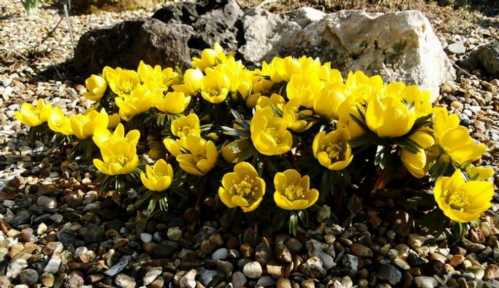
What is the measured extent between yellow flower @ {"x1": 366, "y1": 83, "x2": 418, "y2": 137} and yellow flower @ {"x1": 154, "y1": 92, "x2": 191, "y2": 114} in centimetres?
80

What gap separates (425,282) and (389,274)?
5.0 inches

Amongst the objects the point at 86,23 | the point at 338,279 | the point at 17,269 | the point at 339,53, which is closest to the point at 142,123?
the point at 17,269

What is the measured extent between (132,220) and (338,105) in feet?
3.36

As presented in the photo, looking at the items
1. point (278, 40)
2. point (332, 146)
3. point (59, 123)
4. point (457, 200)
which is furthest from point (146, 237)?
point (278, 40)

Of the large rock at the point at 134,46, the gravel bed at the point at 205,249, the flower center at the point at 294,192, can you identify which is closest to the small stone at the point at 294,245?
the gravel bed at the point at 205,249

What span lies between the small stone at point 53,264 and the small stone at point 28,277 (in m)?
0.04

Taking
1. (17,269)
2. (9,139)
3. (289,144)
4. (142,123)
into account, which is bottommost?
(9,139)

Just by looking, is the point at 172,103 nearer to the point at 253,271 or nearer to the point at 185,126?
the point at 185,126

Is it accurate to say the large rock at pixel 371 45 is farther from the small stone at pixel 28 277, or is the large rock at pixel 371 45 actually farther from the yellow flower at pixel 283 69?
the small stone at pixel 28 277

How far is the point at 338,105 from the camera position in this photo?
1.89 m

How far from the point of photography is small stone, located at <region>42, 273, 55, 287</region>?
1955mm

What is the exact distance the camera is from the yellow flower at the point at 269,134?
5.93ft

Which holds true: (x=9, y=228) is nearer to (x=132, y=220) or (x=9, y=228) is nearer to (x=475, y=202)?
(x=132, y=220)

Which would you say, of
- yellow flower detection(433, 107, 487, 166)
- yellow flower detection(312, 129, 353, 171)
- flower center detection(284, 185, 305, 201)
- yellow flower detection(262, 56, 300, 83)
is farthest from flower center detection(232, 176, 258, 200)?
yellow flower detection(433, 107, 487, 166)
